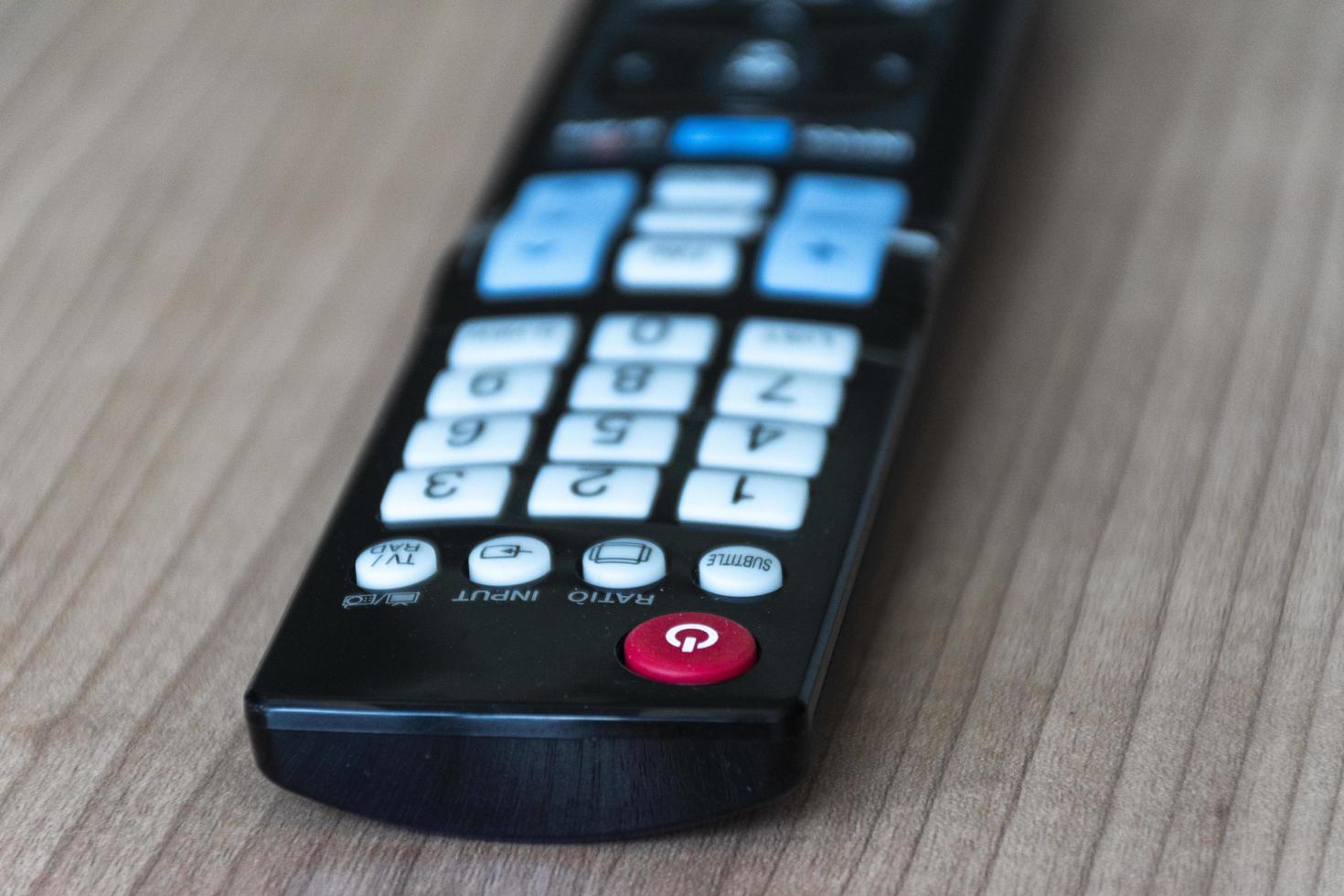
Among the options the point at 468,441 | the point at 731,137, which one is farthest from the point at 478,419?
the point at 731,137

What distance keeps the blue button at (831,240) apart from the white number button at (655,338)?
20mm

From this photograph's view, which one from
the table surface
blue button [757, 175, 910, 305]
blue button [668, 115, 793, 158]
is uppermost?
blue button [668, 115, 793, 158]

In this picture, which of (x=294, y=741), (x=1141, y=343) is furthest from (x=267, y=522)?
(x=1141, y=343)

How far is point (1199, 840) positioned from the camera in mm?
216

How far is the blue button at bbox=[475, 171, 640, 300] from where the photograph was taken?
1.09ft

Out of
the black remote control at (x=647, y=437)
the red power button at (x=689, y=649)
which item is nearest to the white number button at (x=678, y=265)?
the black remote control at (x=647, y=437)

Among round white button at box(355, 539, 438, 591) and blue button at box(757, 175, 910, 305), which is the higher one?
blue button at box(757, 175, 910, 305)

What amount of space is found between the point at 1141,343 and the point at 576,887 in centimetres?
18

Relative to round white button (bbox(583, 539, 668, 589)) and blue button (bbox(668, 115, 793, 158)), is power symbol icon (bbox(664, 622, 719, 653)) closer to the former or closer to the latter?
round white button (bbox(583, 539, 668, 589))

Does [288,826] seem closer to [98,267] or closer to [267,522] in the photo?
[267,522]

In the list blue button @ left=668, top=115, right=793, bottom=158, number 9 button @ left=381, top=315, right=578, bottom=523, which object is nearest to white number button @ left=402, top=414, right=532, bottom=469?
number 9 button @ left=381, top=315, right=578, bottom=523

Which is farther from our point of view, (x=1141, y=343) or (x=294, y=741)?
(x=1141, y=343)

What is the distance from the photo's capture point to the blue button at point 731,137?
1.21ft

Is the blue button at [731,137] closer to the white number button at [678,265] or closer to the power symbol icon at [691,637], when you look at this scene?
the white number button at [678,265]
